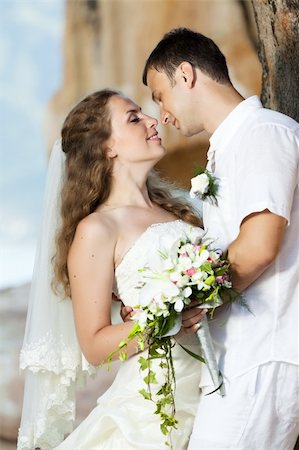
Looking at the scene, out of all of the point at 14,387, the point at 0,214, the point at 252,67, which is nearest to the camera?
the point at 14,387

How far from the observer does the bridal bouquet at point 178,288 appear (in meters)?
2.91

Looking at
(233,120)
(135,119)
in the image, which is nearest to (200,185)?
(233,120)

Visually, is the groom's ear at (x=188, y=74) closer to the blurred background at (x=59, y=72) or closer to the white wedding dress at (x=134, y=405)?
the white wedding dress at (x=134, y=405)

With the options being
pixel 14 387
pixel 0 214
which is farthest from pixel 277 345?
pixel 0 214

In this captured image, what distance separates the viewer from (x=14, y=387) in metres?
9.24

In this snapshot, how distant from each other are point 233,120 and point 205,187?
0.80 ft

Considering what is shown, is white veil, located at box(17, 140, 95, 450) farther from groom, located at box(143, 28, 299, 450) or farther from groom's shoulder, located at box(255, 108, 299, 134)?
groom's shoulder, located at box(255, 108, 299, 134)

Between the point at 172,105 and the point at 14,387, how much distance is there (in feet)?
21.1

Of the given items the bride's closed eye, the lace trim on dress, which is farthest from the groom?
the lace trim on dress

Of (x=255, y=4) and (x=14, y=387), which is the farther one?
(x=14, y=387)

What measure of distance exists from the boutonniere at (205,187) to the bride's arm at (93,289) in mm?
Answer: 554

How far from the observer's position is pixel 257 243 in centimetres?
289

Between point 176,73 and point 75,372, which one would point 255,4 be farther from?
point 75,372

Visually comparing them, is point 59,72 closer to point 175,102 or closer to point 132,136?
point 132,136
